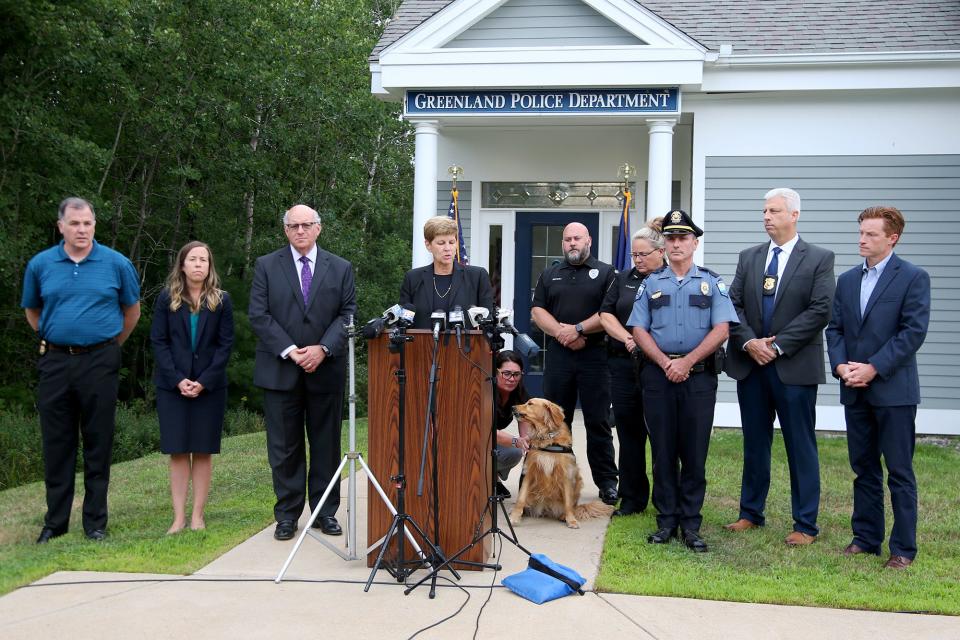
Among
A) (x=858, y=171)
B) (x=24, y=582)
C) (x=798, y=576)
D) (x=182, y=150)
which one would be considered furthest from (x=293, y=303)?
(x=182, y=150)

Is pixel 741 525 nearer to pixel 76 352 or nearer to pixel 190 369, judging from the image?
pixel 190 369

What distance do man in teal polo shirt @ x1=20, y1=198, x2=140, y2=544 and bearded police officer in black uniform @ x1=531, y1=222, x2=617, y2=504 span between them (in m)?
2.93

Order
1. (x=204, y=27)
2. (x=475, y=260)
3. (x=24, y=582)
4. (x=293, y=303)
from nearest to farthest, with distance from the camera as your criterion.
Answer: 1. (x=24, y=582)
2. (x=293, y=303)
3. (x=475, y=260)
4. (x=204, y=27)

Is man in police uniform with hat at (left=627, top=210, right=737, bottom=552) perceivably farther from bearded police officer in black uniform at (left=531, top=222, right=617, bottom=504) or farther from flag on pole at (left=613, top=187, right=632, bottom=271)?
flag on pole at (left=613, top=187, right=632, bottom=271)

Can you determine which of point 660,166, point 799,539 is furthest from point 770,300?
point 660,166

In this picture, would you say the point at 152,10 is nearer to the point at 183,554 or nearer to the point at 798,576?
the point at 183,554

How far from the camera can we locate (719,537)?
19.6 ft

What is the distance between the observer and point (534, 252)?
12.4 metres

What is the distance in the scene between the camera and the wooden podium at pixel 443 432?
201 inches

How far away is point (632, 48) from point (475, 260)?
10.9ft

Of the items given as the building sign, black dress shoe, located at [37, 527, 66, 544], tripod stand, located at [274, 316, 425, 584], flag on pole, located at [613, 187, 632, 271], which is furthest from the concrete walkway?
the building sign

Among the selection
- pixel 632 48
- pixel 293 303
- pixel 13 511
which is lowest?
pixel 13 511

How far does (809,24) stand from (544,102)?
3.35 meters

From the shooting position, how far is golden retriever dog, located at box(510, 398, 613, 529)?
615 centimetres
